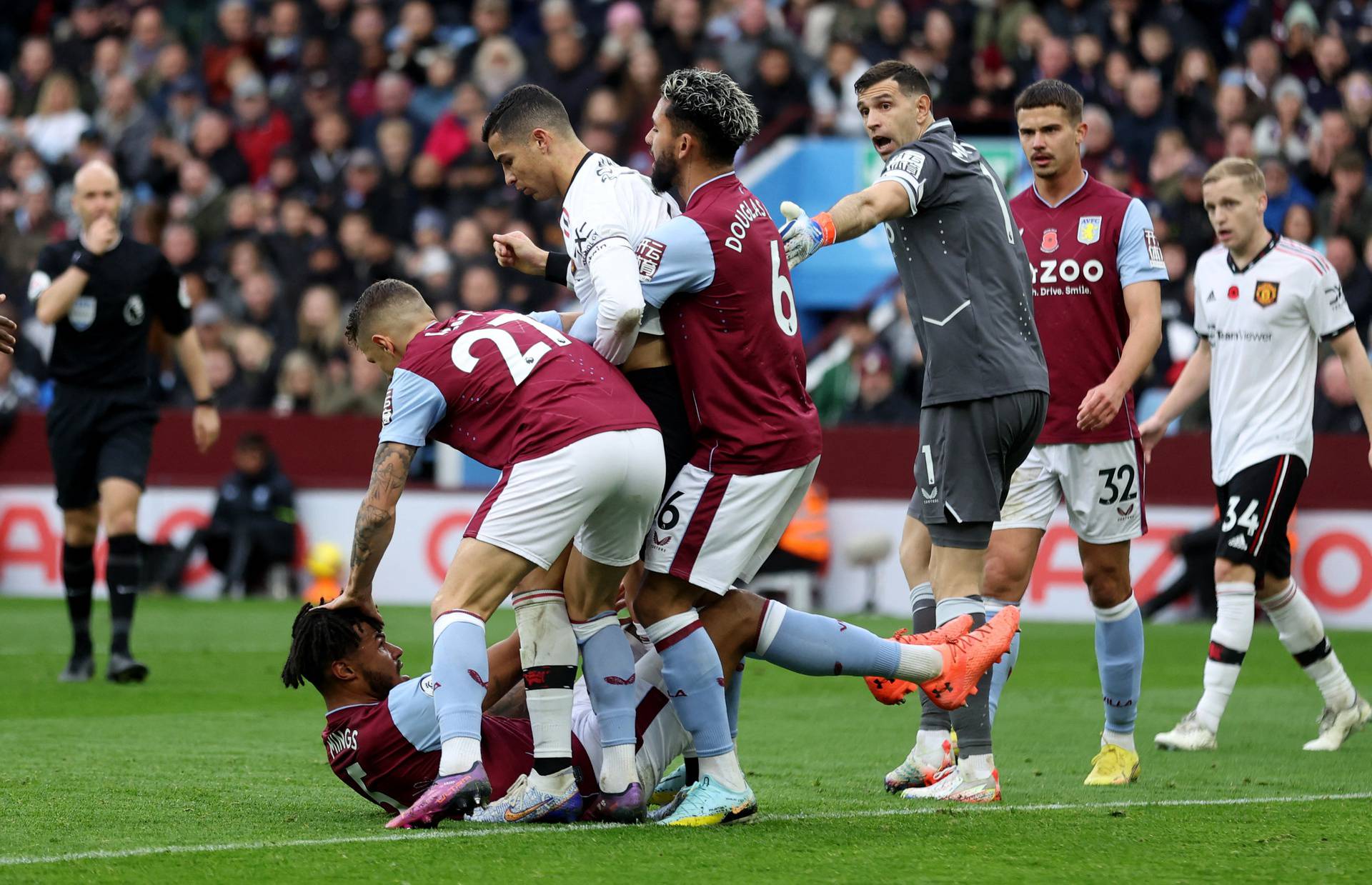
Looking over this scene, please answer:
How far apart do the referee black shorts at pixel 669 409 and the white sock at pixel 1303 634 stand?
3.38 m

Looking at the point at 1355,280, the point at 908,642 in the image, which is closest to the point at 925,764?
the point at 908,642

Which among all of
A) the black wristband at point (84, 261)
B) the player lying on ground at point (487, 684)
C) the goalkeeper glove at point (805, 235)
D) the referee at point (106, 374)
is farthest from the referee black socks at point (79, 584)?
the goalkeeper glove at point (805, 235)

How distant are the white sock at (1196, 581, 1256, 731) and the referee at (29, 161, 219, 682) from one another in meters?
5.27

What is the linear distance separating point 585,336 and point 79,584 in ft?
17.8

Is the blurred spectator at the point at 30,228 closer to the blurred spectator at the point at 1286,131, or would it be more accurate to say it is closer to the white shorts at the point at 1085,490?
the blurred spectator at the point at 1286,131

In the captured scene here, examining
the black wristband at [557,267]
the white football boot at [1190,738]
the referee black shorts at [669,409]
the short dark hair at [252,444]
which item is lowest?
the white football boot at [1190,738]

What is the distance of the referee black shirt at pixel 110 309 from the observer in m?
9.73

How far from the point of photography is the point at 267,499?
15.6m

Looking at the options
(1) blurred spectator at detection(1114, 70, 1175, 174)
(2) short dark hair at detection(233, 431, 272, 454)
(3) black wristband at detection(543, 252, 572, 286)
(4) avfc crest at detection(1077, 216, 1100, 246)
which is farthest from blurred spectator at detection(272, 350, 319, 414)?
(3) black wristband at detection(543, 252, 572, 286)

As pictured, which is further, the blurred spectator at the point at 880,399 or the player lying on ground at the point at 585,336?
the blurred spectator at the point at 880,399

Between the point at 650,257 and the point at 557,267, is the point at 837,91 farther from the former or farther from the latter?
the point at 650,257

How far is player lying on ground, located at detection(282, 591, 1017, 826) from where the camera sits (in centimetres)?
553

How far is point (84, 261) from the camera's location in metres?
9.68

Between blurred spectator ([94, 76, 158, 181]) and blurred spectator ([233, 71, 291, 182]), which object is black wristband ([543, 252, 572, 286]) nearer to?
blurred spectator ([233, 71, 291, 182])
